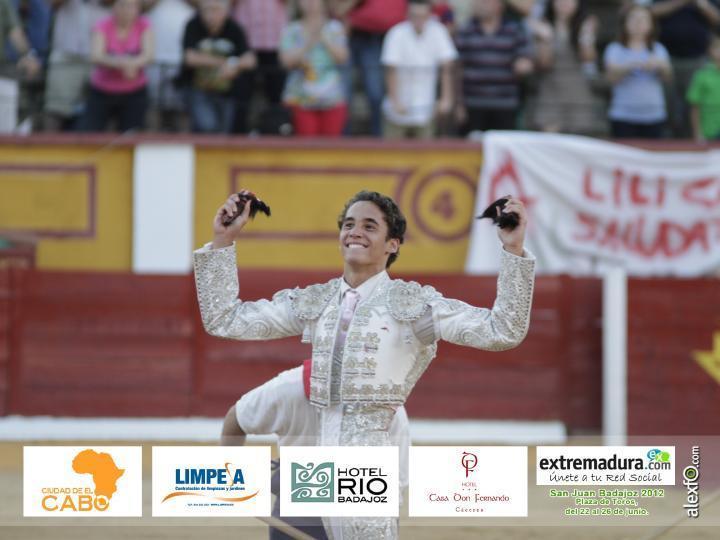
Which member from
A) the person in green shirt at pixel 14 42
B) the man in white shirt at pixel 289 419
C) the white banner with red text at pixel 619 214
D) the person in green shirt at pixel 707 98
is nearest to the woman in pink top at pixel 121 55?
the person in green shirt at pixel 14 42

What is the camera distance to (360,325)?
4.11 m

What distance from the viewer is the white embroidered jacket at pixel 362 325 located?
4.09 meters

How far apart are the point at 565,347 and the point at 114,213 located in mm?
3005

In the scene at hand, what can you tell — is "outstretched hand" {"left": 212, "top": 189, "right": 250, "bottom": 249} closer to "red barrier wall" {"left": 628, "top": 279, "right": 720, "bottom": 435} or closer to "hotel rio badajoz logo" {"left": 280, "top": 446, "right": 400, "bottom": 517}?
"hotel rio badajoz logo" {"left": 280, "top": 446, "right": 400, "bottom": 517}

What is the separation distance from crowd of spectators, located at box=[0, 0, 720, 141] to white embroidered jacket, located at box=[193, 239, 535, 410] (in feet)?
17.7

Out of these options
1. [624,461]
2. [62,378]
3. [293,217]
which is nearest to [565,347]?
[293,217]

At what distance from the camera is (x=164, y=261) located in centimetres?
998

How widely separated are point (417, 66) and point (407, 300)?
561cm

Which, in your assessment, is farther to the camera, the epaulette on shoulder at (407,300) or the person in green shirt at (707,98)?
the person in green shirt at (707,98)

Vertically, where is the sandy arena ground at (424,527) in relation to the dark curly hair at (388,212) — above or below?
below

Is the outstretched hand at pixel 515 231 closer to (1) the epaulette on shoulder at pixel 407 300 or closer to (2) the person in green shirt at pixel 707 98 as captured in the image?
(1) the epaulette on shoulder at pixel 407 300

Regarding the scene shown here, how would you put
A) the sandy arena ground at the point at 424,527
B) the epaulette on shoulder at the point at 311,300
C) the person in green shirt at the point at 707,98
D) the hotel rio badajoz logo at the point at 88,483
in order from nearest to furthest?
the epaulette on shoulder at the point at 311,300, the hotel rio badajoz logo at the point at 88,483, the sandy arena ground at the point at 424,527, the person in green shirt at the point at 707,98

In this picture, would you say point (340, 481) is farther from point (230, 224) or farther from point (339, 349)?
point (230, 224)

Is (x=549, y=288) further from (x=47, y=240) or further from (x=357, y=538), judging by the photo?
(x=357, y=538)
